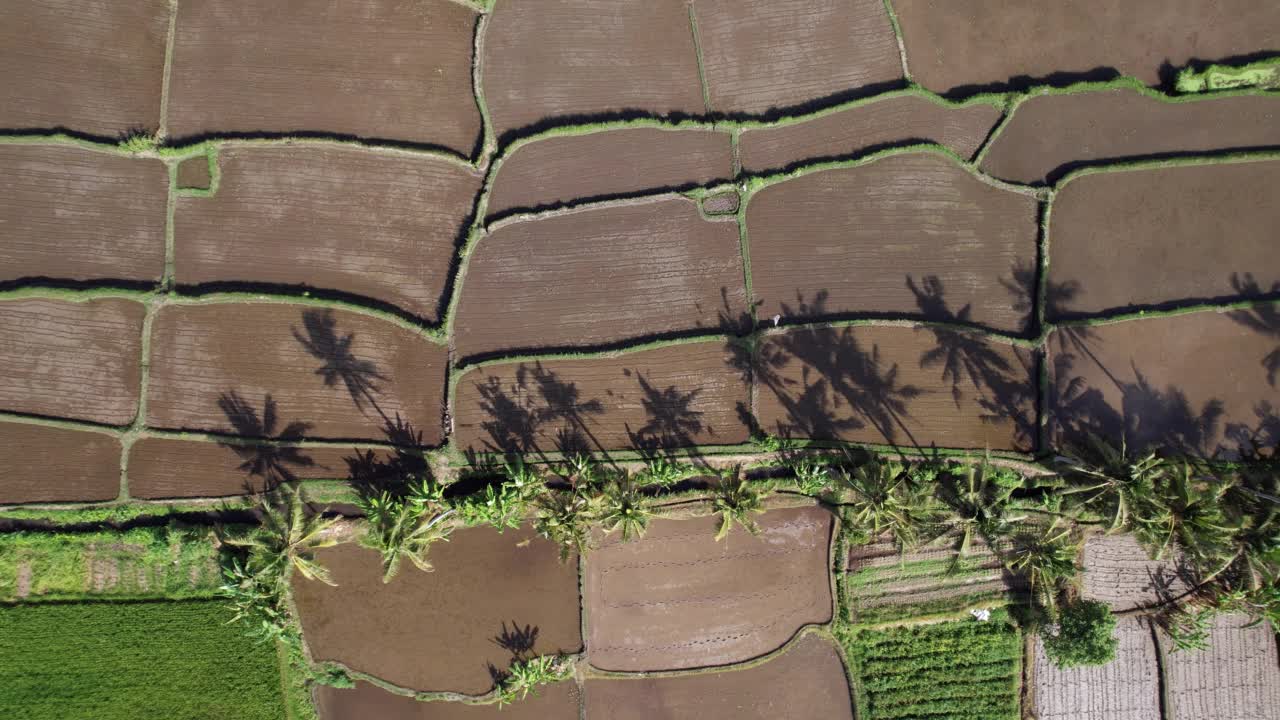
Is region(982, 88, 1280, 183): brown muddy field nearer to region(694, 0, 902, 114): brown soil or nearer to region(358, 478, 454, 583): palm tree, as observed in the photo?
region(694, 0, 902, 114): brown soil

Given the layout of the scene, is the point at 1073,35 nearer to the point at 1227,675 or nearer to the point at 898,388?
the point at 898,388

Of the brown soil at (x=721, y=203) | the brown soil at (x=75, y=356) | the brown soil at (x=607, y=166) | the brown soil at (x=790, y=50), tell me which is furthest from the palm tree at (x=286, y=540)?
the brown soil at (x=790, y=50)

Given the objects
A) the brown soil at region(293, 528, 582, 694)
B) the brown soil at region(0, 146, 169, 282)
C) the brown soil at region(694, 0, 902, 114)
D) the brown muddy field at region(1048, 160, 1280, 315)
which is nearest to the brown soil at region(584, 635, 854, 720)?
the brown soil at region(293, 528, 582, 694)

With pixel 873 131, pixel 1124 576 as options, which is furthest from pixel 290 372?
pixel 1124 576

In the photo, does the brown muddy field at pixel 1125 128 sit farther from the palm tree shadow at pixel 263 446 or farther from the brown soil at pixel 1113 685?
the palm tree shadow at pixel 263 446

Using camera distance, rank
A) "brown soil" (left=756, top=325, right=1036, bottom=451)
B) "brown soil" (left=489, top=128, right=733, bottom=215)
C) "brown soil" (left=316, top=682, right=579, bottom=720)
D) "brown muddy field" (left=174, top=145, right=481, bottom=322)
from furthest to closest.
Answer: "brown soil" (left=489, top=128, right=733, bottom=215)
"brown soil" (left=756, top=325, right=1036, bottom=451)
"brown muddy field" (left=174, top=145, right=481, bottom=322)
"brown soil" (left=316, top=682, right=579, bottom=720)

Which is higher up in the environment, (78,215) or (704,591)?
(78,215)

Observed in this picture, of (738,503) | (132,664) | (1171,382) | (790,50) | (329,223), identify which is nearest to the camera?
(738,503)

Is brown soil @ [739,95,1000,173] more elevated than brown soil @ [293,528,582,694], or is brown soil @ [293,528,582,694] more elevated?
brown soil @ [739,95,1000,173]
